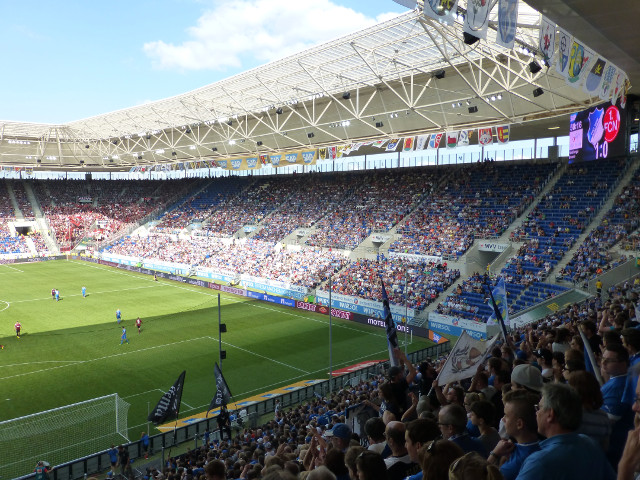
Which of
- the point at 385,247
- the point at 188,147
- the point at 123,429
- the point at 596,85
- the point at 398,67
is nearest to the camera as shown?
the point at 596,85

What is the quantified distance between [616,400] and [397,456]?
6.48 feet

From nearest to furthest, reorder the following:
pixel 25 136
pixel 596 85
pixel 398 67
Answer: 1. pixel 596 85
2. pixel 398 67
3. pixel 25 136

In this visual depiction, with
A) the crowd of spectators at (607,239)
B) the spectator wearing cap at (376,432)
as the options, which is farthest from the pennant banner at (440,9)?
the crowd of spectators at (607,239)

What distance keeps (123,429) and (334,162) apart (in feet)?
139

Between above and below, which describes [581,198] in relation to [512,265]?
above

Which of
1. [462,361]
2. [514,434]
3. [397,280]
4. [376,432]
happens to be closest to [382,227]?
[397,280]

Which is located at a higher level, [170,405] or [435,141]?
[435,141]

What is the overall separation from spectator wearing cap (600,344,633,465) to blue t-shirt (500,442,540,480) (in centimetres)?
100

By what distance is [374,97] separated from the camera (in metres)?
36.5

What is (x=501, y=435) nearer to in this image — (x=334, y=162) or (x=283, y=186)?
(x=334, y=162)

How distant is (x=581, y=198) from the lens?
1335 inches

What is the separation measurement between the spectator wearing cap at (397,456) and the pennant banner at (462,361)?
3.42 m

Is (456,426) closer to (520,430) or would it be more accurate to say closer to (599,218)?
(520,430)

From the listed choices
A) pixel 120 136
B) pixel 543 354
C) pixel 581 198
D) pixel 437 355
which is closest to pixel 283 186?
pixel 120 136
